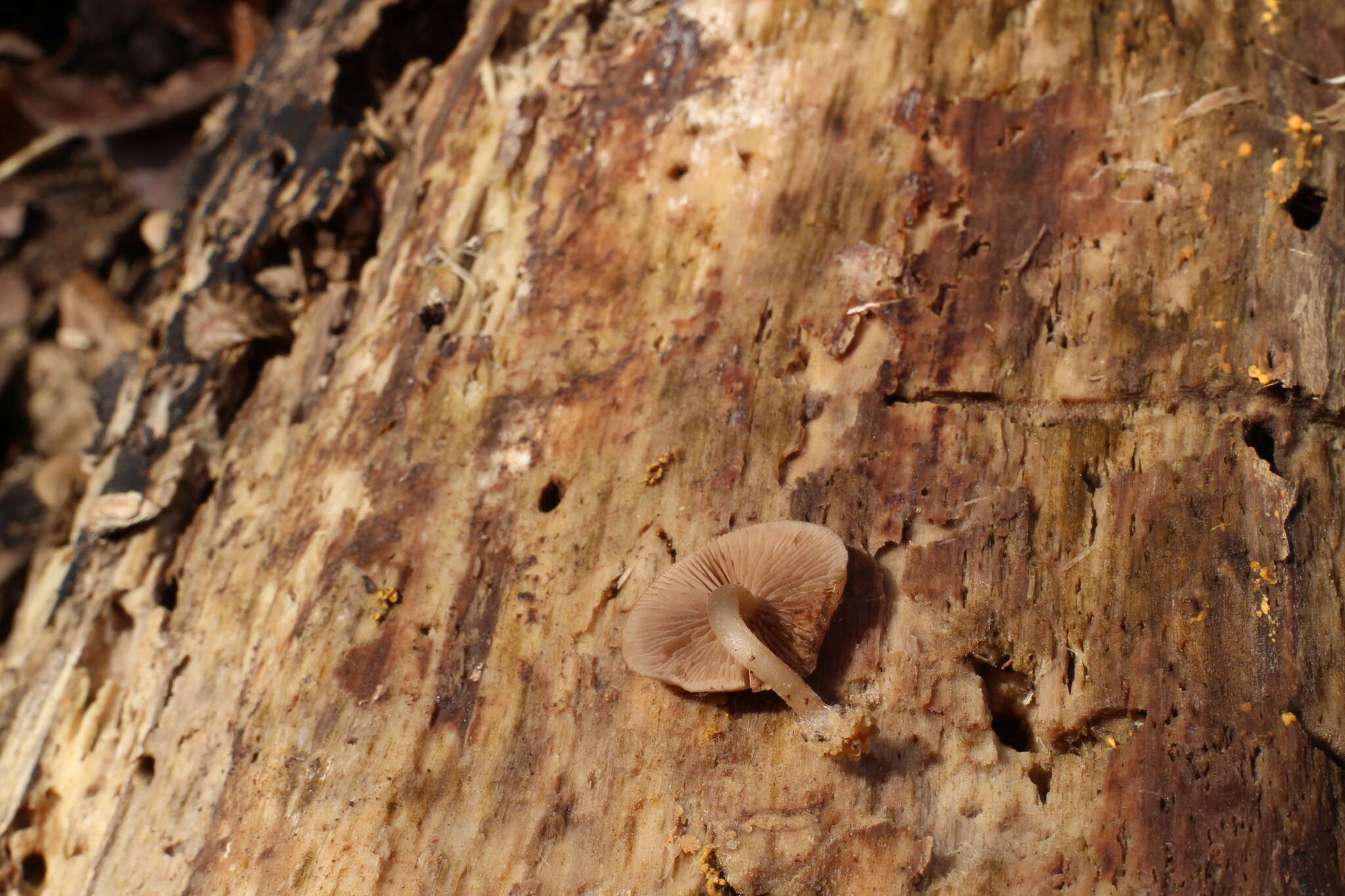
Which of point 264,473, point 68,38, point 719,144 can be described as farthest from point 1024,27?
point 68,38

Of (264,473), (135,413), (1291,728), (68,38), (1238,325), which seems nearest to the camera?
(1291,728)

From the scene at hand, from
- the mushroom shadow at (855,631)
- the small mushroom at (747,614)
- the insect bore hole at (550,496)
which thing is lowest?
the mushroom shadow at (855,631)

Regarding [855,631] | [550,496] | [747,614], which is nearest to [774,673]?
[747,614]

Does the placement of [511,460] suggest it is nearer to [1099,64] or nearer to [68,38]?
[1099,64]

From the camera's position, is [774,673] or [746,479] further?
[746,479]

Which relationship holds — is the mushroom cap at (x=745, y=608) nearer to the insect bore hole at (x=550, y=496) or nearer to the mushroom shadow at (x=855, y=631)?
the mushroom shadow at (x=855, y=631)

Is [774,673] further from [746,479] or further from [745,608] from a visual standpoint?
[746,479]

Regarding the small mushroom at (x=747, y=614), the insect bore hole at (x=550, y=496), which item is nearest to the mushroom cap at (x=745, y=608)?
the small mushroom at (x=747, y=614)
